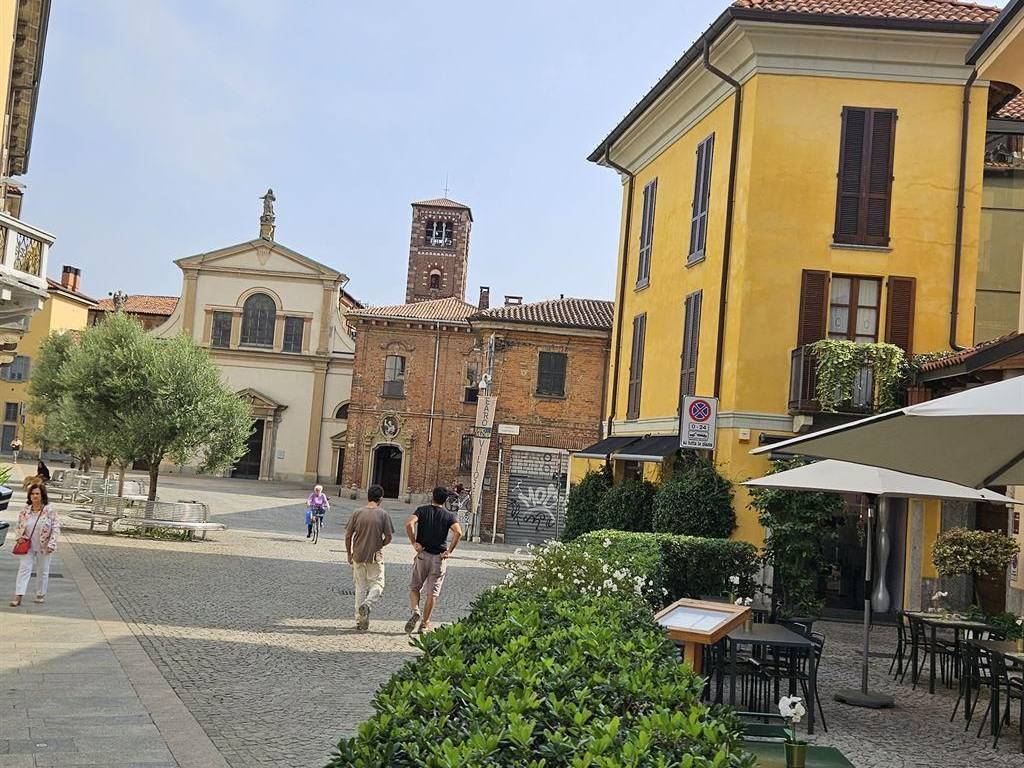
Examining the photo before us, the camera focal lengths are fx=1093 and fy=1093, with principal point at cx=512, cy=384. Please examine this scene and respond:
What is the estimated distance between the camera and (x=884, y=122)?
17719mm

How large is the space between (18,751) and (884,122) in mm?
15763

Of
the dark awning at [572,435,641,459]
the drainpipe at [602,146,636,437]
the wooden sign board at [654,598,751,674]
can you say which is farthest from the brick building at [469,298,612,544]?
the wooden sign board at [654,598,751,674]

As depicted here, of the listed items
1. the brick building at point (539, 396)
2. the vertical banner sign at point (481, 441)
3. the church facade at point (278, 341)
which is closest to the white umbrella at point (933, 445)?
the vertical banner sign at point (481, 441)

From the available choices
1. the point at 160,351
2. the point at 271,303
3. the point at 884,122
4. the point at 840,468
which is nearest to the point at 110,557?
the point at 160,351

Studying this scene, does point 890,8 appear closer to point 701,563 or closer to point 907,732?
point 701,563

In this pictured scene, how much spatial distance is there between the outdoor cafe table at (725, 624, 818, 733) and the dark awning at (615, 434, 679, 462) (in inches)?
400

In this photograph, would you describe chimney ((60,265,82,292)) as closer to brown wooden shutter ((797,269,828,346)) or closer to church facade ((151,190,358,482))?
church facade ((151,190,358,482))

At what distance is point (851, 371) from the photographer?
16.4 meters

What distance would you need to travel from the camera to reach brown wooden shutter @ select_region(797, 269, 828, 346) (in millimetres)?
17438

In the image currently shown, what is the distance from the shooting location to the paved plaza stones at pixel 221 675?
702cm

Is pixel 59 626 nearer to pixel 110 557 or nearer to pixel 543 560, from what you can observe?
pixel 543 560

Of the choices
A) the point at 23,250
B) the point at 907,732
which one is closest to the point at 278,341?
the point at 23,250

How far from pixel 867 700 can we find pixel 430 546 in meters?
5.05

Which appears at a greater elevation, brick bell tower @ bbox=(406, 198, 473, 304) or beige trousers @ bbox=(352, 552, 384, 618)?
brick bell tower @ bbox=(406, 198, 473, 304)
